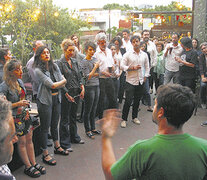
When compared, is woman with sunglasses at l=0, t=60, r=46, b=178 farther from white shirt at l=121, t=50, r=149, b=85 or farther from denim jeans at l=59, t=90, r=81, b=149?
white shirt at l=121, t=50, r=149, b=85

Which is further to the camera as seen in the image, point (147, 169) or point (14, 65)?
point (14, 65)

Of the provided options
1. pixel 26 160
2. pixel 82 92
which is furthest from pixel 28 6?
pixel 26 160

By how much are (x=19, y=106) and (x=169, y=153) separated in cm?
252

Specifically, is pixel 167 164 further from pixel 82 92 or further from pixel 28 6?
pixel 28 6

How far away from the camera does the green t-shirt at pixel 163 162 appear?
1622 millimetres

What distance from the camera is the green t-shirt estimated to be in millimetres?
1622

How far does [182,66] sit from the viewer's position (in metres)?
7.00

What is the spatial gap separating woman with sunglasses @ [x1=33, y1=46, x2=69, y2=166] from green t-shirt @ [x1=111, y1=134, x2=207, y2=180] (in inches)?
101

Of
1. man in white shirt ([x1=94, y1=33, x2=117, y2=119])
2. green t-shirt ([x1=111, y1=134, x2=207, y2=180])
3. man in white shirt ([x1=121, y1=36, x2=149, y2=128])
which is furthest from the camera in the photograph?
man in white shirt ([x1=121, y1=36, x2=149, y2=128])

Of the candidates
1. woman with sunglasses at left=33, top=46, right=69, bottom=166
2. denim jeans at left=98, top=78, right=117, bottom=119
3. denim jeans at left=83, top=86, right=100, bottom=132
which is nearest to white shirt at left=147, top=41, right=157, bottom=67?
denim jeans at left=98, top=78, right=117, bottom=119

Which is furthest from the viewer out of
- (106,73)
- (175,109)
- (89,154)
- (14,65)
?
(106,73)

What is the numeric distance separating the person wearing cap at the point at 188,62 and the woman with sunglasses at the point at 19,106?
4387 millimetres

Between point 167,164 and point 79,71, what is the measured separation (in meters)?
3.36

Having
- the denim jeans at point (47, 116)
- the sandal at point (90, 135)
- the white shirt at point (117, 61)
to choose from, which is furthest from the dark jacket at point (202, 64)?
the denim jeans at point (47, 116)
